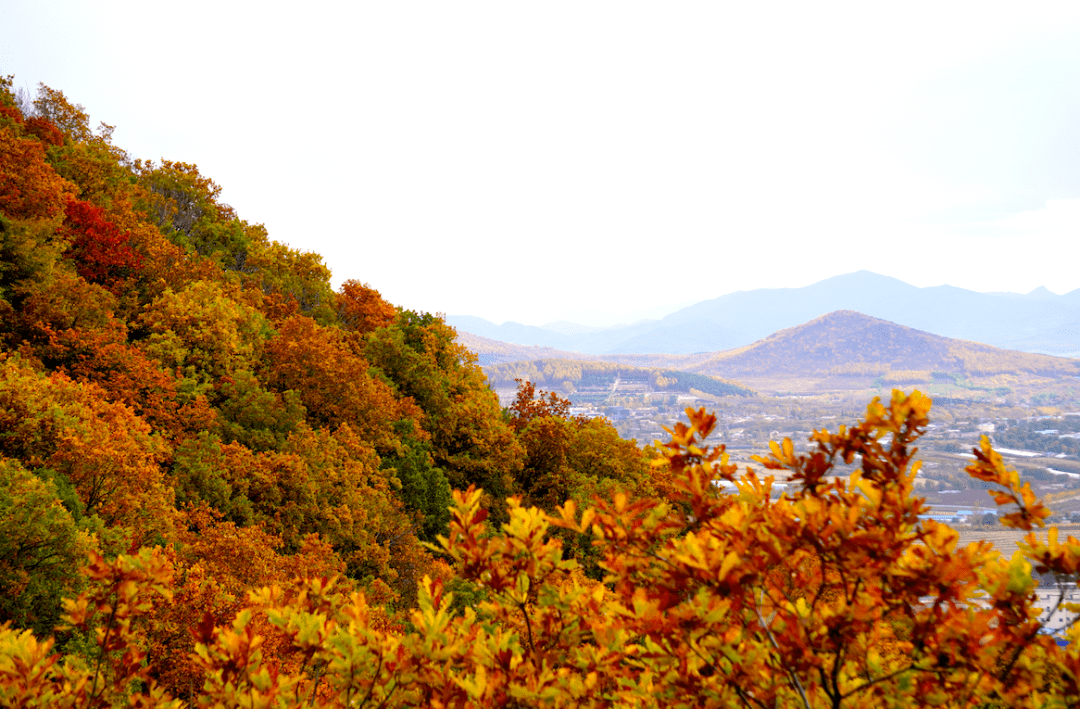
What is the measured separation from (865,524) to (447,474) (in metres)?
22.3

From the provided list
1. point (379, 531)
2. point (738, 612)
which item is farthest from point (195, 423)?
point (738, 612)

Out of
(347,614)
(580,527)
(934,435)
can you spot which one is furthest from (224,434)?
(934,435)

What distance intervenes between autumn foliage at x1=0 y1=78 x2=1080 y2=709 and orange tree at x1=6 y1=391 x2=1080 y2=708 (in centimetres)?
2

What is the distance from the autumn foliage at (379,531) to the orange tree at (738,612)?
0.8 inches

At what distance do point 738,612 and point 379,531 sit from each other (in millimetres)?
15441

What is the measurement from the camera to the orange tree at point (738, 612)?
251 cm

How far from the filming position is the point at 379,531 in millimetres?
16844

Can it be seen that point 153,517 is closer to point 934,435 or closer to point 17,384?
point 17,384

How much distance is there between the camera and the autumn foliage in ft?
8.71

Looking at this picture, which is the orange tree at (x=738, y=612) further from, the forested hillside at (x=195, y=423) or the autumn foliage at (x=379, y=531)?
the forested hillside at (x=195, y=423)

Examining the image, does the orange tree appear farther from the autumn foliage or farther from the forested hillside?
the forested hillside

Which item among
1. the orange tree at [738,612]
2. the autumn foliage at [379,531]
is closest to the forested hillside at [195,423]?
the autumn foliage at [379,531]

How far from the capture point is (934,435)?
141m

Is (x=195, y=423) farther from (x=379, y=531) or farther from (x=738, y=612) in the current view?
(x=738, y=612)
